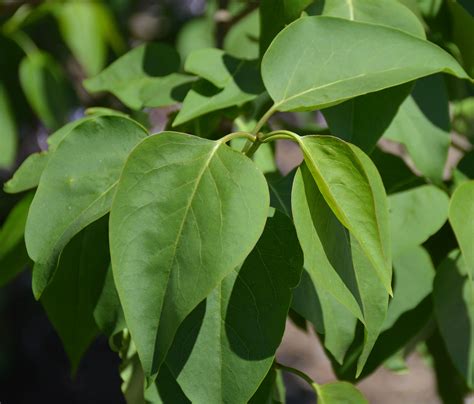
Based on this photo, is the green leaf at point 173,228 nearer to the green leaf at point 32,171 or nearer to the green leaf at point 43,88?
the green leaf at point 32,171

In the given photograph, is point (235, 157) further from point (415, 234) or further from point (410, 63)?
point (415, 234)

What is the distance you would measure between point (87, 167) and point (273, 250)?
0.16 m

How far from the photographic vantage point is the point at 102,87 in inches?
36.2

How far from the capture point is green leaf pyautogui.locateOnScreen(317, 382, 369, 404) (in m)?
0.75

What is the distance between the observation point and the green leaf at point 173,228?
56 centimetres

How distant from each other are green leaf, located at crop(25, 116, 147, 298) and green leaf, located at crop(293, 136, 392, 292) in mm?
163

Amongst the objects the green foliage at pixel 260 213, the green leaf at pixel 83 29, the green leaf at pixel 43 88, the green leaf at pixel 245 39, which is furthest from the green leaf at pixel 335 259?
the green leaf at pixel 83 29

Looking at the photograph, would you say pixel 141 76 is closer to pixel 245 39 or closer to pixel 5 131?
pixel 245 39

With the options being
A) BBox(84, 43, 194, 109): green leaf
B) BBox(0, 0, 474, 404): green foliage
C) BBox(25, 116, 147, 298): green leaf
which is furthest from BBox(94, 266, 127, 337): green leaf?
BBox(84, 43, 194, 109): green leaf

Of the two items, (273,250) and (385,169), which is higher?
(273,250)

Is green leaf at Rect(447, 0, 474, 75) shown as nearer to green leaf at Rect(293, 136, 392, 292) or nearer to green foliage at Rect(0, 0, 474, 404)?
green foliage at Rect(0, 0, 474, 404)

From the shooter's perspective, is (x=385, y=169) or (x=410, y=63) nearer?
(x=410, y=63)

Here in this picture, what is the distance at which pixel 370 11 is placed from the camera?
0.79 meters

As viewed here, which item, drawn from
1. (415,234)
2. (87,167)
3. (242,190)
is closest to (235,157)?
(242,190)
